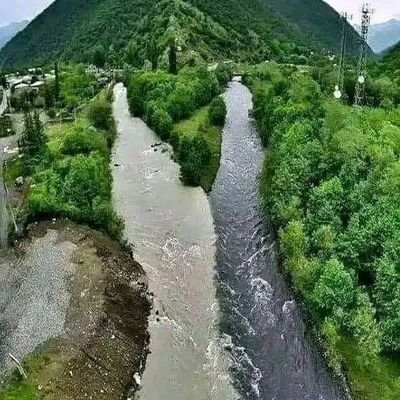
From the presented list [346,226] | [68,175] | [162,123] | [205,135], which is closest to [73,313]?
[68,175]

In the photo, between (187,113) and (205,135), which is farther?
(187,113)

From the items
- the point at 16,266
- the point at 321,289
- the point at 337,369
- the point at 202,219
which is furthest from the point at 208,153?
the point at 337,369

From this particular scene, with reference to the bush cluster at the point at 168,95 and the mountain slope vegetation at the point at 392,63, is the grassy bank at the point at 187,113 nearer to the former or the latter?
the bush cluster at the point at 168,95

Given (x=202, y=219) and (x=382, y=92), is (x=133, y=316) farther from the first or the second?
(x=382, y=92)

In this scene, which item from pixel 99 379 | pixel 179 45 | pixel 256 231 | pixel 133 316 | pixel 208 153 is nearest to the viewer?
pixel 99 379

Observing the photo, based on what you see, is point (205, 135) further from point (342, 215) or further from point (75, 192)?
point (342, 215)

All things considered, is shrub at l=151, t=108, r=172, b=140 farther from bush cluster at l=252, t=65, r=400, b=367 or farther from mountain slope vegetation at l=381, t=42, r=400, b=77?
mountain slope vegetation at l=381, t=42, r=400, b=77

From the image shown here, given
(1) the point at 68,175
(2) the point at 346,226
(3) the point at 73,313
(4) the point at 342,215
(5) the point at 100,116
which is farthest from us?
(5) the point at 100,116

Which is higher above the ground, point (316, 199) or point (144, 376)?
point (316, 199)

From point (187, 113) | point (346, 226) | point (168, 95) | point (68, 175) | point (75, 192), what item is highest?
point (168, 95)
